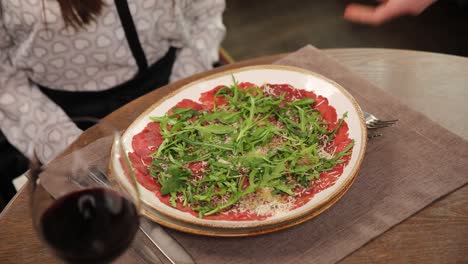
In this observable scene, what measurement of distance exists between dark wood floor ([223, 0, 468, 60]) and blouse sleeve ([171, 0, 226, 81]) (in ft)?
4.51

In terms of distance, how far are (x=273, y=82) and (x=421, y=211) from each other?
0.49 metres

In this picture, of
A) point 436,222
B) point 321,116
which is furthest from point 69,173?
point 436,222

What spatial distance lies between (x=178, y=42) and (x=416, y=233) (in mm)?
1099

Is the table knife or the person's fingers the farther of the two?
the person's fingers

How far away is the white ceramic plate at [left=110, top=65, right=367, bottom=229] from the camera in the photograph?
0.97 metres

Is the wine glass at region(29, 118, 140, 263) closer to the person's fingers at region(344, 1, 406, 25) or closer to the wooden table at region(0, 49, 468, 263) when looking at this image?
the wooden table at region(0, 49, 468, 263)

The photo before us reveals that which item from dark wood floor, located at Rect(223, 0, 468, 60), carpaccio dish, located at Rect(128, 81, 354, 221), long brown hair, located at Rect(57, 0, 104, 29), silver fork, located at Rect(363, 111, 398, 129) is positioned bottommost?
dark wood floor, located at Rect(223, 0, 468, 60)

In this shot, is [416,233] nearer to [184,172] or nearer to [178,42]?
[184,172]

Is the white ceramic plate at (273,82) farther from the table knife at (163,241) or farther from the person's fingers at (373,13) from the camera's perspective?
the person's fingers at (373,13)

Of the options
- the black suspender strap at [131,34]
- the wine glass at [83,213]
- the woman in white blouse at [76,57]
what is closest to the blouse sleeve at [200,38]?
the woman in white blouse at [76,57]

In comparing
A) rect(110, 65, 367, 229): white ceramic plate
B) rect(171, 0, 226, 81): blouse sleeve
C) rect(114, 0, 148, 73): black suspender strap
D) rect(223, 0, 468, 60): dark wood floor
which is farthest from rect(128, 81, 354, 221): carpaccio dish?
rect(223, 0, 468, 60): dark wood floor

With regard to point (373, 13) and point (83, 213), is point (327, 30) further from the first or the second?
point (83, 213)

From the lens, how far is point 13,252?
1054mm

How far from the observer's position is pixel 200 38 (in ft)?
6.25
